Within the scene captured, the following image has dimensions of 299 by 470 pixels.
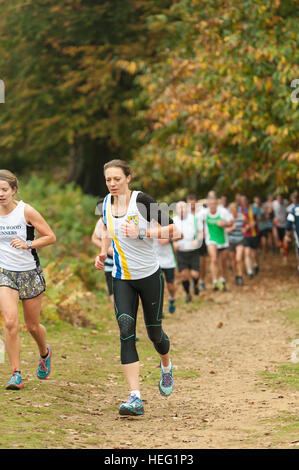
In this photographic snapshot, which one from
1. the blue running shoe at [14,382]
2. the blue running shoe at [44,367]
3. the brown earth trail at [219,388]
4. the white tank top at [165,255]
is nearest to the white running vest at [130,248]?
the brown earth trail at [219,388]

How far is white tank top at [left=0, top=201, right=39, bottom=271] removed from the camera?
7.66 m

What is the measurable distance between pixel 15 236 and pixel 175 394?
96.6 inches

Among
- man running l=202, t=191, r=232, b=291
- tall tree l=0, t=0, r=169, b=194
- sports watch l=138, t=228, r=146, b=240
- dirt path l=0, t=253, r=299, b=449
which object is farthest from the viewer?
tall tree l=0, t=0, r=169, b=194

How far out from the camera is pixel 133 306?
7.25 metres

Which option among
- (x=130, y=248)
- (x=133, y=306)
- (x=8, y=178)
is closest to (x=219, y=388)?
(x=133, y=306)

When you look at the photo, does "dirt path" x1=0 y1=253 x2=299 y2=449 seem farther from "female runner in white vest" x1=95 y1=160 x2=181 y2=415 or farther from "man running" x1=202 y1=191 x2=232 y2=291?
"man running" x1=202 y1=191 x2=232 y2=291

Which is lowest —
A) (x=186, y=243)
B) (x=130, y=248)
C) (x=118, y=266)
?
(x=186, y=243)

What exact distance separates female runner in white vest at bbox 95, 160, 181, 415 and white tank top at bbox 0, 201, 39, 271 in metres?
0.87

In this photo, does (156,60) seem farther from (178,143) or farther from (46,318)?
(46,318)

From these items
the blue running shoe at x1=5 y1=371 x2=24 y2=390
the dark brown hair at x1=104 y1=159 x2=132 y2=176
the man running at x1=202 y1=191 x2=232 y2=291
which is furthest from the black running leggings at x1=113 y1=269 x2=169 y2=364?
the man running at x1=202 y1=191 x2=232 y2=291

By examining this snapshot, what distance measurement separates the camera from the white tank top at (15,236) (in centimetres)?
766

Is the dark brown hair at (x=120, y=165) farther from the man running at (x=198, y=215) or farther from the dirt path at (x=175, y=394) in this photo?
the man running at (x=198, y=215)

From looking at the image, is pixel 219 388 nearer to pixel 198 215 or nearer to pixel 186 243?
pixel 186 243

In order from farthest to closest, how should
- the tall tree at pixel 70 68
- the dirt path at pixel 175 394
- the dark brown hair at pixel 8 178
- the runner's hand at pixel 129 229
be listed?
1. the tall tree at pixel 70 68
2. the dark brown hair at pixel 8 178
3. the runner's hand at pixel 129 229
4. the dirt path at pixel 175 394
